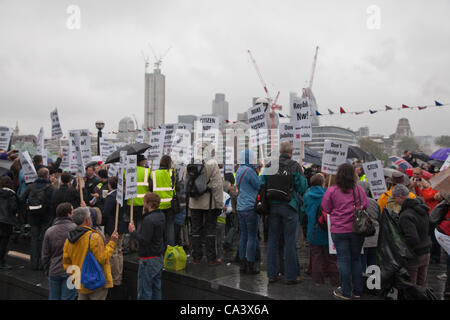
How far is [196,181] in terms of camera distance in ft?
22.9

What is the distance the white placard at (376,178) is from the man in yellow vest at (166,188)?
3641 mm

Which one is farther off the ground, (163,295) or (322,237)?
(322,237)

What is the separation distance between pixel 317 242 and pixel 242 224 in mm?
1306

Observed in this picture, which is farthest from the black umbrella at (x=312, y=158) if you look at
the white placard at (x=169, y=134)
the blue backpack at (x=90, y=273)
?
the blue backpack at (x=90, y=273)

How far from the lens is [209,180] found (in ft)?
23.3

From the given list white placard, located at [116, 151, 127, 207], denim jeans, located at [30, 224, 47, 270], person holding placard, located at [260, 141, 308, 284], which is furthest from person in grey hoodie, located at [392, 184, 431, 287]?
denim jeans, located at [30, 224, 47, 270]

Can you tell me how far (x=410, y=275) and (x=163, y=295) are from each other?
4.02 meters

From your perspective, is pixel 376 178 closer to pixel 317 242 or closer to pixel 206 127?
pixel 317 242

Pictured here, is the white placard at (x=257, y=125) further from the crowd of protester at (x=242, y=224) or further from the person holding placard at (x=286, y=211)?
the person holding placard at (x=286, y=211)

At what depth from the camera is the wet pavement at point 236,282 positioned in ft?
18.4

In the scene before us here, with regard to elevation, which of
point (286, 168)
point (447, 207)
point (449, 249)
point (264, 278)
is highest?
point (286, 168)
